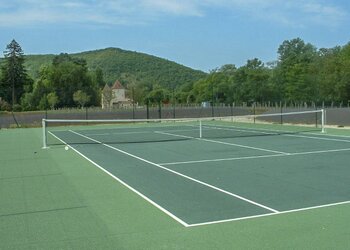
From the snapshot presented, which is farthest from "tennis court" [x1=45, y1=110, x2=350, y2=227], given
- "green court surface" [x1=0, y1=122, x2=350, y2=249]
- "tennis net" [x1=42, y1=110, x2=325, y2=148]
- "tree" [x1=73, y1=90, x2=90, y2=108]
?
"tree" [x1=73, y1=90, x2=90, y2=108]

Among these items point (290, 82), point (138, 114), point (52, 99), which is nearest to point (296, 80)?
point (290, 82)

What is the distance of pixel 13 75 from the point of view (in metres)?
112

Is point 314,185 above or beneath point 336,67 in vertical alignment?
beneath

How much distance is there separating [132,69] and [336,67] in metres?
122

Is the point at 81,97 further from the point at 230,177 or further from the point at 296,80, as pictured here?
the point at 230,177

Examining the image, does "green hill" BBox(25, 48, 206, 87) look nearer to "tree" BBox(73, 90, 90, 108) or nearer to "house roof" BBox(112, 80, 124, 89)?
"house roof" BBox(112, 80, 124, 89)

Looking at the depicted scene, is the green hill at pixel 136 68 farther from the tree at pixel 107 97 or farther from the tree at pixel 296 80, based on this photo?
the tree at pixel 296 80

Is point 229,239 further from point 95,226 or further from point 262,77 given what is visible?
point 262,77

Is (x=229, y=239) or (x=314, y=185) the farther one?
(x=314, y=185)

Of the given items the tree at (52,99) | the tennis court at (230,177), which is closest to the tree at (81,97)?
the tree at (52,99)

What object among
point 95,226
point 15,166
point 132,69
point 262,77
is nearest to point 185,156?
point 15,166

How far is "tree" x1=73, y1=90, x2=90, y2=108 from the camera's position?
107 m

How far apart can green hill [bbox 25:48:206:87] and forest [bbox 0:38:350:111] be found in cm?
73

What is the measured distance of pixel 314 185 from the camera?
949 cm
